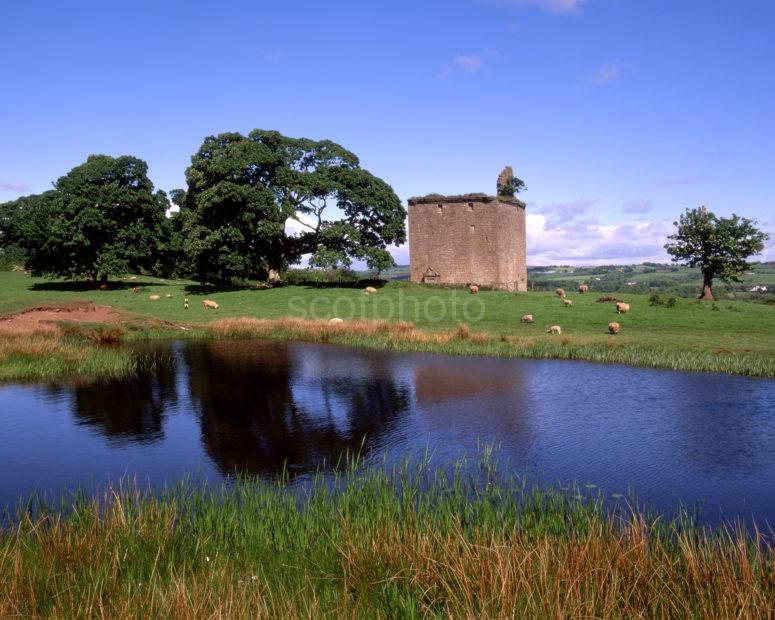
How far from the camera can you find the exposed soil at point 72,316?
34750 millimetres

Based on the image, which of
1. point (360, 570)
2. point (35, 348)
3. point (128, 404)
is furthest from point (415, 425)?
point (35, 348)

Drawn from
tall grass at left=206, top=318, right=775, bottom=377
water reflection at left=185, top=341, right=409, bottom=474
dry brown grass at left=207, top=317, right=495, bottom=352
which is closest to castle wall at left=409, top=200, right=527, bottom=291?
dry brown grass at left=207, top=317, right=495, bottom=352

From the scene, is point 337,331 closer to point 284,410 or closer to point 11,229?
point 284,410

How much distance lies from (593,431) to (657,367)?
10.4 metres

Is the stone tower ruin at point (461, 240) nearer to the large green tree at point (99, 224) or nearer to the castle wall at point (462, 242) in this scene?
the castle wall at point (462, 242)

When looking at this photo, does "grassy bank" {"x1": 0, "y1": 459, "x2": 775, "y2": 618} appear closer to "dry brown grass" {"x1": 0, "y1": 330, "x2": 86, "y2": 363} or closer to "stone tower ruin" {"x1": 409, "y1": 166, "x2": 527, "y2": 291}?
"dry brown grass" {"x1": 0, "y1": 330, "x2": 86, "y2": 363}

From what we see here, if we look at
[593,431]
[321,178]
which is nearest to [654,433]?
[593,431]

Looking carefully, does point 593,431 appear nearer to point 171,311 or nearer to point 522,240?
point 171,311

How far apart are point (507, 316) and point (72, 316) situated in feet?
83.1

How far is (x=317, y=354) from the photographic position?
2977 cm

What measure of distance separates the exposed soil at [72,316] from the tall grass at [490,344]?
→ 525cm

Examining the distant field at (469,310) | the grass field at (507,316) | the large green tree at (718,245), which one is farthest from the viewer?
the large green tree at (718,245)

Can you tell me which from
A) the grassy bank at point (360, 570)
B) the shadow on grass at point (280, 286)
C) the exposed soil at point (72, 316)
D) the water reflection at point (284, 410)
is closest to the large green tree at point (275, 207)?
the shadow on grass at point (280, 286)

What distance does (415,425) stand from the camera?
1706 centimetres
